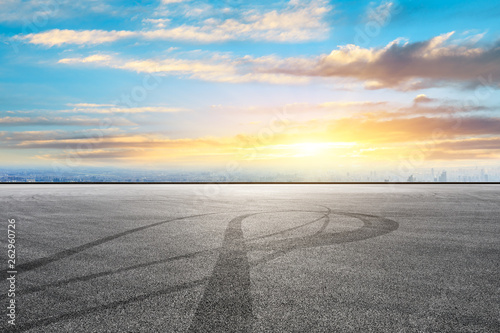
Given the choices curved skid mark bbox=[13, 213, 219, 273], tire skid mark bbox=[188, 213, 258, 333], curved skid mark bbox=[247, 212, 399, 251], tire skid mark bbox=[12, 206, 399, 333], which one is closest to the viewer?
tire skid mark bbox=[188, 213, 258, 333]

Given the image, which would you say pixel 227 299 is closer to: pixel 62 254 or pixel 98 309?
pixel 98 309

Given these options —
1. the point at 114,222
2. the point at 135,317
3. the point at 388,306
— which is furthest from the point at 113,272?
the point at 114,222

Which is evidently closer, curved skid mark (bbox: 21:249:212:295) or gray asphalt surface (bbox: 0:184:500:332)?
gray asphalt surface (bbox: 0:184:500:332)

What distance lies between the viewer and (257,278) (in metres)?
5.41

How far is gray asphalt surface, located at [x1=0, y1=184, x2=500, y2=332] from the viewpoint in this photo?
3.95 metres

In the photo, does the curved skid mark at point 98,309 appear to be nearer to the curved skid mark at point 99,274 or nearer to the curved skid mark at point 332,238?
the curved skid mark at point 99,274

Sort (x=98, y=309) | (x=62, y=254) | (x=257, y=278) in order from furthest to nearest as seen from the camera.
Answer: (x=62, y=254) → (x=257, y=278) → (x=98, y=309)

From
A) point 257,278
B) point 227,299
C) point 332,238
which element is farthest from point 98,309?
point 332,238

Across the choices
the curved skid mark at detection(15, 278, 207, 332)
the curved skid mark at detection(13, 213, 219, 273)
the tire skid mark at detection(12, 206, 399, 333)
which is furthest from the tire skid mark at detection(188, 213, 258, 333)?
the curved skid mark at detection(13, 213, 219, 273)

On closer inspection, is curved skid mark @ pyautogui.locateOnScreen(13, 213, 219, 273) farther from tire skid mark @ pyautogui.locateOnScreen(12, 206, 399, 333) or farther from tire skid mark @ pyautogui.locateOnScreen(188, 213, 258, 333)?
tire skid mark @ pyautogui.locateOnScreen(188, 213, 258, 333)

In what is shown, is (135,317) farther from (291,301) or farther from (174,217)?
(174,217)

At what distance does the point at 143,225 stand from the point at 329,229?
540cm

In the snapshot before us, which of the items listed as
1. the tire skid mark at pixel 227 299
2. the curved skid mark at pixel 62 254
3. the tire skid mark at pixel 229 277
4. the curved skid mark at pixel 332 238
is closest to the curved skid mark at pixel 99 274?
the tire skid mark at pixel 229 277

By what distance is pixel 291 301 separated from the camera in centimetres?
448
